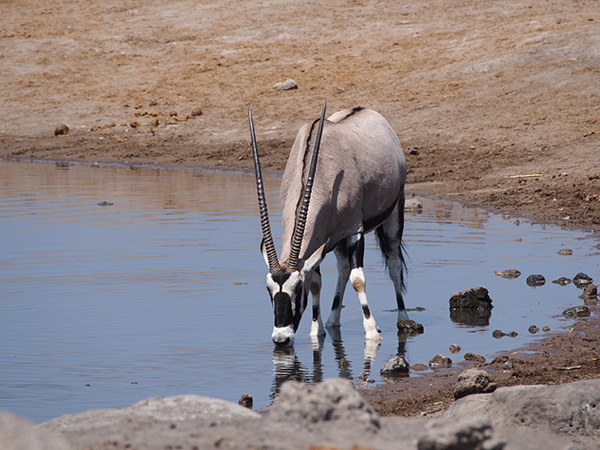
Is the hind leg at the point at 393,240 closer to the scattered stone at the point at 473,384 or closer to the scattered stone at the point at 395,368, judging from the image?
the scattered stone at the point at 395,368

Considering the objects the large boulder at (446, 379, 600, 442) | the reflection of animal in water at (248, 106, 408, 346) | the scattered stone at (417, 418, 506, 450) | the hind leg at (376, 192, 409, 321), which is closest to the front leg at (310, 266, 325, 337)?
the reflection of animal in water at (248, 106, 408, 346)

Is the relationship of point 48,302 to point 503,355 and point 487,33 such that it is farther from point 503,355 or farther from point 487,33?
point 487,33

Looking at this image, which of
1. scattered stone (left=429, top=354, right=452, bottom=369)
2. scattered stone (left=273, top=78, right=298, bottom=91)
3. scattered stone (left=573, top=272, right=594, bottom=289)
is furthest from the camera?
scattered stone (left=273, top=78, right=298, bottom=91)

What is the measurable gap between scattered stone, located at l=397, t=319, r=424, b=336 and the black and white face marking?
122 centimetres

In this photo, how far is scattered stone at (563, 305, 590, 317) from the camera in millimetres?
7543

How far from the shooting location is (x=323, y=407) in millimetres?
3273

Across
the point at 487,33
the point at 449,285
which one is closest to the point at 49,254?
the point at 449,285

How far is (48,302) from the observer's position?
Answer: 8.38 m

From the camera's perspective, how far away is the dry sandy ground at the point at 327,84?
617 inches

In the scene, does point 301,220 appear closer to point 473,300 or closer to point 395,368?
point 395,368

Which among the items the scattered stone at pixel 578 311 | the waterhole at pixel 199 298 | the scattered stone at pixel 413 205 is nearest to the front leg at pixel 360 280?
the waterhole at pixel 199 298

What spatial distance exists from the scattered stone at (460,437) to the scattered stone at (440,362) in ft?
10.8

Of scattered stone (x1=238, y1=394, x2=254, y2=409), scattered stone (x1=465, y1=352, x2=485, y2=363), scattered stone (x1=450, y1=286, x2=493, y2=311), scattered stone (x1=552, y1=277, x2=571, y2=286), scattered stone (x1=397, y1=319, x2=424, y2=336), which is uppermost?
scattered stone (x1=238, y1=394, x2=254, y2=409)

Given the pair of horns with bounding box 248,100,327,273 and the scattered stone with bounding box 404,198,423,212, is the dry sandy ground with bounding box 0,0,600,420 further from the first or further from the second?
the pair of horns with bounding box 248,100,327,273
